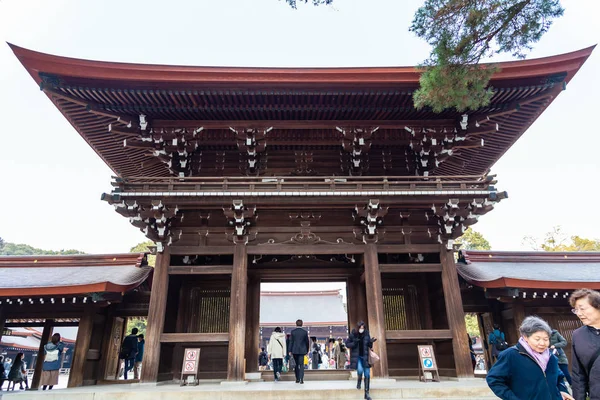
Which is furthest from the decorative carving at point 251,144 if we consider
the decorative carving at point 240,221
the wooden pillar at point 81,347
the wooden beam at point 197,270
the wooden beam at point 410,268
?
the wooden pillar at point 81,347

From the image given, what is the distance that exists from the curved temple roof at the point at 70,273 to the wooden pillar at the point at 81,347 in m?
0.99

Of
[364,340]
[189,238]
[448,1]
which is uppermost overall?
[448,1]

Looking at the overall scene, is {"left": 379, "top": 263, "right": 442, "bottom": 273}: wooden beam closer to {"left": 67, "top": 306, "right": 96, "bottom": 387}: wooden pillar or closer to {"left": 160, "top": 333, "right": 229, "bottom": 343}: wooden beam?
{"left": 160, "top": 333, "right": 229, "bottom": 343}: wooden beam

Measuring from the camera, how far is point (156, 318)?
902 cm

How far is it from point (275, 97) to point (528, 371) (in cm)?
816

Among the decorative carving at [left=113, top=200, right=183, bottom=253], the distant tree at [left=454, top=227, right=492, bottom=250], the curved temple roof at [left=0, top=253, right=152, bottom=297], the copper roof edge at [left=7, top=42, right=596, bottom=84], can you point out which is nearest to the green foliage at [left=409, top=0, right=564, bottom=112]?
the copper roof edge at [left=7, top=42, right=596, bottom=84]

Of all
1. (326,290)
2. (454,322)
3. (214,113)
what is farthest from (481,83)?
(326,290)

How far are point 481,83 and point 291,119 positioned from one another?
4892 mm

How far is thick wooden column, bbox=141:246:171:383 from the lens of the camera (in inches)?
339

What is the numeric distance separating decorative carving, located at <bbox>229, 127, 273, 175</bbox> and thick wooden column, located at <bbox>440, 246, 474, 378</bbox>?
556 centimetres

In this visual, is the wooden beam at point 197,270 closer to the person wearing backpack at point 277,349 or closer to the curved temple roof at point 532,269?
the person wearing backpack at point 277,349

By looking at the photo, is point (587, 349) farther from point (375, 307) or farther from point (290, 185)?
point (290, 185)

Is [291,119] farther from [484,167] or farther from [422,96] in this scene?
[484,167]

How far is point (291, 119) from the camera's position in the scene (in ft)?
33.3
